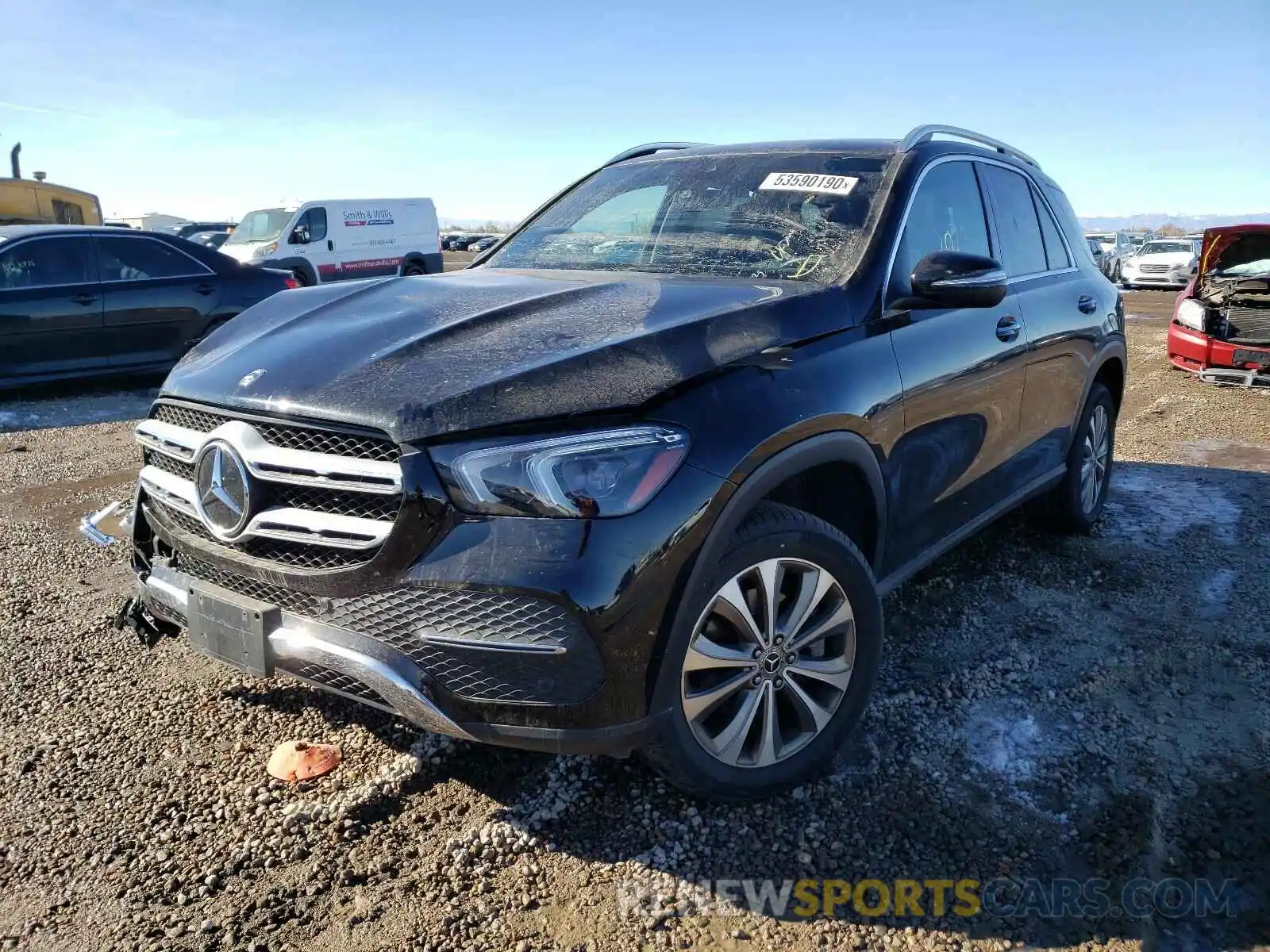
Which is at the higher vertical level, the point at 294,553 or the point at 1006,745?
the point at 294,553

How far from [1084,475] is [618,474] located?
3.56 metres

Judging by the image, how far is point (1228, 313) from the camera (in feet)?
A: 33.2

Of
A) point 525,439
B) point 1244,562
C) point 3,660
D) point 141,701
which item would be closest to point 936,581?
point 1244,562

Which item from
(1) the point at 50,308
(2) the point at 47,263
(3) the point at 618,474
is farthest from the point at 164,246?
(3) the point at 618,474

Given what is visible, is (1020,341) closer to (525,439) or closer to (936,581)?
(936,581)

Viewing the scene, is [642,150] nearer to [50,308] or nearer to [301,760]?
[301,760]

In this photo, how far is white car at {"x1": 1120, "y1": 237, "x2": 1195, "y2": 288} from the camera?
84.9ft

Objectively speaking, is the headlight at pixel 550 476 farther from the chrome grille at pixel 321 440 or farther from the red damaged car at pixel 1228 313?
the red damaged car at pixel 1228 313

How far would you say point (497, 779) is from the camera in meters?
2.71

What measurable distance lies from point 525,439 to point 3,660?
2.57 m

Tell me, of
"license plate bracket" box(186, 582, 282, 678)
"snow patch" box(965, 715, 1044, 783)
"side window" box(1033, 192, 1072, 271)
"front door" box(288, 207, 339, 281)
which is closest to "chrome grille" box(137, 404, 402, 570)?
"license plate bracket" box(186, 582, 282, 678)

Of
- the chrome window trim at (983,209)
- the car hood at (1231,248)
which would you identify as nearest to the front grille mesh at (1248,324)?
the car hood at (1231,248)

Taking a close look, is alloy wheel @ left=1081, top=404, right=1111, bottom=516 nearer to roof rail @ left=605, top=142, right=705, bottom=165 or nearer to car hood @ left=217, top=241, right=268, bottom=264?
roof rail @ left=605, top=142, right=705, bottom=165

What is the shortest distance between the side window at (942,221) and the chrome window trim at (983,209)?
1cm
